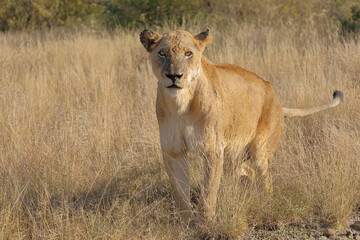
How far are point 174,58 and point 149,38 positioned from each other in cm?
37

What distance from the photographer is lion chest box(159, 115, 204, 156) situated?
3.36 m

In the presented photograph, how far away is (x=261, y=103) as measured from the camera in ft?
13.9

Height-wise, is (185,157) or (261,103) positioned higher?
(261,103)

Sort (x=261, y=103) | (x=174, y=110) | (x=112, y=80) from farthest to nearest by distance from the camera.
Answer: (x=112, y=80) < (x=261, y=103) < (x=174, y=110)

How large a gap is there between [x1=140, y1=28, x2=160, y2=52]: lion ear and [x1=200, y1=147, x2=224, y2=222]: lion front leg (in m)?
0.89

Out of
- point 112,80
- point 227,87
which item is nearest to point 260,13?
point 112,80

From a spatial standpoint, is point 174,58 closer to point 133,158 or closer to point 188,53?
point 188,53

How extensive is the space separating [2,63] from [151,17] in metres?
5.76

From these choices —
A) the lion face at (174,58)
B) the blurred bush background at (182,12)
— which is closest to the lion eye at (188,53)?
the lion face at (174,58)

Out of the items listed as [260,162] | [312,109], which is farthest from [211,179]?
[312,109]

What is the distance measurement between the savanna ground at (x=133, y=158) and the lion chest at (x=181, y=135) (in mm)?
542

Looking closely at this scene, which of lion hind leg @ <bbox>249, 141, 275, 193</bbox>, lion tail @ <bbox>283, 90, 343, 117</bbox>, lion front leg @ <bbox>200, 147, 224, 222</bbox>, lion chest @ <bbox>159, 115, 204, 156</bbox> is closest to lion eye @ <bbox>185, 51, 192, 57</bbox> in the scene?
lion chest @ <bbox>159, 115, 204, 156</bbox>

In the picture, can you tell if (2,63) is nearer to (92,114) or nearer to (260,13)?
(92,114)

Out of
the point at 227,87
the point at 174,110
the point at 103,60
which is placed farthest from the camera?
the point at 103,60
